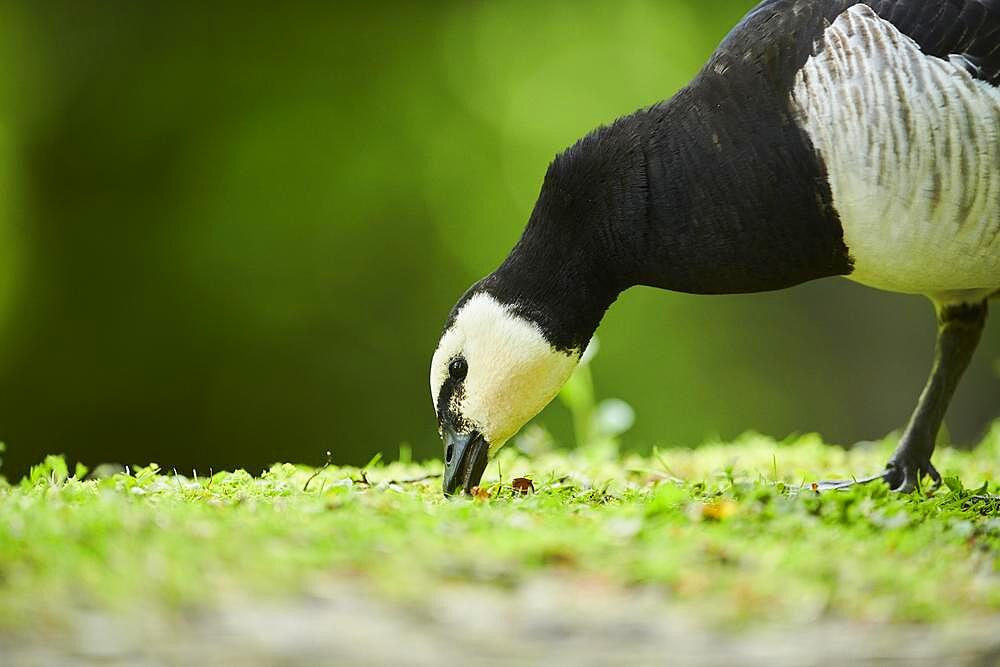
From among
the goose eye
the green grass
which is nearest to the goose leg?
the green grass

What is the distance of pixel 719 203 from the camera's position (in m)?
3.57

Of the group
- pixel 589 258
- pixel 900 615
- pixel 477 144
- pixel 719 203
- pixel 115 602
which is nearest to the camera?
pixel 115 602

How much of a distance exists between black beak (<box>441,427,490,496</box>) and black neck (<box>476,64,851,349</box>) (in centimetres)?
49

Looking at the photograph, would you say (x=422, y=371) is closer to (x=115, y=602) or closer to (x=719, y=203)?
(x=719, y=203)

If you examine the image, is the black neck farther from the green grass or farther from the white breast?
the green grass

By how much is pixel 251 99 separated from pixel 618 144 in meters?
7.77

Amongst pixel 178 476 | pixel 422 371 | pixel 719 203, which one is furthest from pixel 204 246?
pixel 719 203

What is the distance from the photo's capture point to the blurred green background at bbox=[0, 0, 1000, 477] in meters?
9.98

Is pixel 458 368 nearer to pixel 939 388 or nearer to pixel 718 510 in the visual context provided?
pixel 718 510

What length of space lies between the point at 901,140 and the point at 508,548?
207cm

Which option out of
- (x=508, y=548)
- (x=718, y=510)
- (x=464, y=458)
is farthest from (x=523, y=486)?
(x=508, y=548)

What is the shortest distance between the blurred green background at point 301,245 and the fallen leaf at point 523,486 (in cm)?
638

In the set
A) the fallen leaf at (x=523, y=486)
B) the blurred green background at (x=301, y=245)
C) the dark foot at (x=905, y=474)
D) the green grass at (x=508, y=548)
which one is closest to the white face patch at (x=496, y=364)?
the fallen leaf at (x=523, y=486)

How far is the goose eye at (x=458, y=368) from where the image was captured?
152 inches
